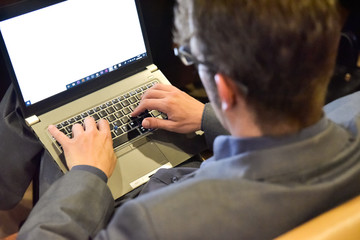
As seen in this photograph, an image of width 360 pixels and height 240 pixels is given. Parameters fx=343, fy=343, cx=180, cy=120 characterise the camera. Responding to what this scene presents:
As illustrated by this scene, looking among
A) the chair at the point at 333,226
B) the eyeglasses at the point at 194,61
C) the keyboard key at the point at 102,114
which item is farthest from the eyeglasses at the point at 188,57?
the keyboard key at the point at 102,114

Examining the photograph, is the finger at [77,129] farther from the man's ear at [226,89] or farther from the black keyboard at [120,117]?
the man's ear at [226,89]

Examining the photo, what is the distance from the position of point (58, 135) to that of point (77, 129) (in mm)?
49

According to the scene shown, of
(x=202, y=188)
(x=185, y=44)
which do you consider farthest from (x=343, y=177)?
(x=185, y=44)

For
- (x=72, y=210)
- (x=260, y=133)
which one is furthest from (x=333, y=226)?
(x=72, y=210)

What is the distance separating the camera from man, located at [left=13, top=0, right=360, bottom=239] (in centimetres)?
49

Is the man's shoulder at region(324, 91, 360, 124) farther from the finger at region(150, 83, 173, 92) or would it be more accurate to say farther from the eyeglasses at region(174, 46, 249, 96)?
the finger at region(150, 83, 173, 92)

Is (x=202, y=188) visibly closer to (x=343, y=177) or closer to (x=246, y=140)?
(x=246, y=140)

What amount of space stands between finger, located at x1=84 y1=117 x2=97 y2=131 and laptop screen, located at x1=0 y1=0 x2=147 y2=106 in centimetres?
12

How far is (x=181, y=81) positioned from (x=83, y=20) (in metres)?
0.41

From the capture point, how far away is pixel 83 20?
93 cm

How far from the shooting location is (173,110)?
95 cm

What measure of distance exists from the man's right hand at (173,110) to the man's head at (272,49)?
0.38 m

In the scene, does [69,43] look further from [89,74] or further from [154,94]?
[154,94]

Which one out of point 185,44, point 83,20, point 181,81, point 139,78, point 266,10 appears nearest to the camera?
point 266,10
